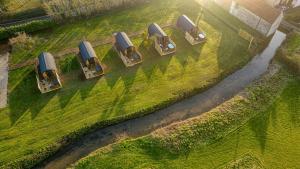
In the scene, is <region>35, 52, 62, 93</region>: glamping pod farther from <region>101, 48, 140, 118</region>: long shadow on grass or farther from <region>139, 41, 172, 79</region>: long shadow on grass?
<region>139, 41, 172, 79</region>: long shadow on grass

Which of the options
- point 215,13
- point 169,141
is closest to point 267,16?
point 215,13

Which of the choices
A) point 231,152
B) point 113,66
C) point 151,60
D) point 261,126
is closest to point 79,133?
point 113,66

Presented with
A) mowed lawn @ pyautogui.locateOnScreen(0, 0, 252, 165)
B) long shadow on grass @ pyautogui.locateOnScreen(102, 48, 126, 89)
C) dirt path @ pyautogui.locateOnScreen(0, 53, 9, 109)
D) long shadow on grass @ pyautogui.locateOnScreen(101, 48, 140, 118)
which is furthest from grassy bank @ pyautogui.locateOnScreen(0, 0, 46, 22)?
long shadow on grass @ pyautogui.locateOnScreen(101, 48, 140, 118)

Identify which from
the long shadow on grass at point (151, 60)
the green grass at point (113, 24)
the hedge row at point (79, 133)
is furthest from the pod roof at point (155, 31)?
the hedge row at point (79, 133)

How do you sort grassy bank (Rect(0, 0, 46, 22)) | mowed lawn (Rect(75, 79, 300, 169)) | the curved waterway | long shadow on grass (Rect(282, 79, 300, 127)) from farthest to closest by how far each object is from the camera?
grassy bank (Rect(0, 0, 46, 22)), long shadow on grass (Rect(282, 79, 300, 127)), the curved waterway, mowed lawn (Rect(75, 79, 300, 169))

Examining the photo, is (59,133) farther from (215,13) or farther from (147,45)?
(215,13)
